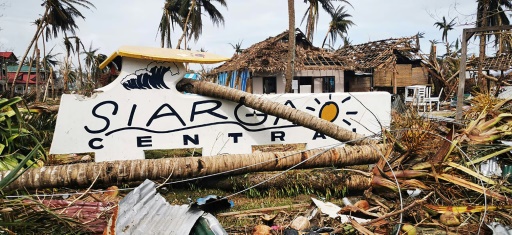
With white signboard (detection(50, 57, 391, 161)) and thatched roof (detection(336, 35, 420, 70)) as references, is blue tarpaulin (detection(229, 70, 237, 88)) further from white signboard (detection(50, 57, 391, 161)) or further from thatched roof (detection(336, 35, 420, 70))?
white signboard (detection(50, 57, 391, 161))

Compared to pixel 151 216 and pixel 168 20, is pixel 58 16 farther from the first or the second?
pixel 151 216

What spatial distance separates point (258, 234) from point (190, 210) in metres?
0.65

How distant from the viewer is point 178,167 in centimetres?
442

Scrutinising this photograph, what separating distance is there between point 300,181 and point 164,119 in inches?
87.8

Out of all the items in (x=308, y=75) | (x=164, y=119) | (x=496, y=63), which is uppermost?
(x=496, y=63)

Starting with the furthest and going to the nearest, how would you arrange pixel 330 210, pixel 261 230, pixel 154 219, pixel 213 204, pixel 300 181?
pixel 300 181
pixel 213 204
pixel 330 210
pixel 261 230
pixel 154 219

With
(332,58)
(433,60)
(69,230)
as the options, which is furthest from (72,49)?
(69,230)

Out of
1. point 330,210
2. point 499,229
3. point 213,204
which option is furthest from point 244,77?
point 499,229

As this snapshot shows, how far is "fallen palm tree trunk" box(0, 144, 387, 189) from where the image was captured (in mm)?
4070

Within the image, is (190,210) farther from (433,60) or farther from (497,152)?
(433,60)

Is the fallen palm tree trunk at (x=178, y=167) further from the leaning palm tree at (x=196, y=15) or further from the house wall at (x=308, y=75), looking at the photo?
the leaning palm tree at (x=196, y=15)

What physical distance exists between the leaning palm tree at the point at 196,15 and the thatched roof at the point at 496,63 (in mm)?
15808

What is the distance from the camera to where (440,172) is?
3.92 meters

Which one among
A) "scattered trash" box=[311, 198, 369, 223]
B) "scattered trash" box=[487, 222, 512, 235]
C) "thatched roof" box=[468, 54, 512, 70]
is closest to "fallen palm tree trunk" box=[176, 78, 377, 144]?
"scattered trash" box=[311, 198, 369, 223]
